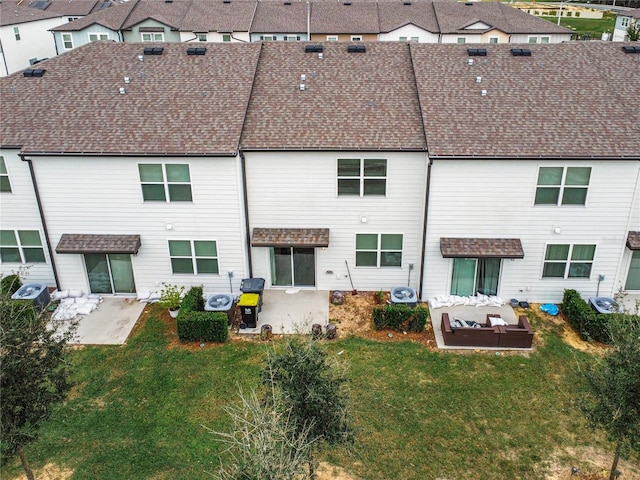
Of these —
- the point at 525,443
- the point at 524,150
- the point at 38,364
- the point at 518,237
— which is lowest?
the point at 525,443

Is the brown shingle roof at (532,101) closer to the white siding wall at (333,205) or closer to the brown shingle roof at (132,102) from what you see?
the white siding wall at (333,205)

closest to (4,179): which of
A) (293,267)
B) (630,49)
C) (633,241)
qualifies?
(293,267)

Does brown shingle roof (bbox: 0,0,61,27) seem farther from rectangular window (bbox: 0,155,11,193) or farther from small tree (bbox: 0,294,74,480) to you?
small tree (bbox: 0,294,74,480)

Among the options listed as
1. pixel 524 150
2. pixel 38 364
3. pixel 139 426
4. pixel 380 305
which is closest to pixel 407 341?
pixel 380 305

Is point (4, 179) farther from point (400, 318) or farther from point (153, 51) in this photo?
point (400, 318)

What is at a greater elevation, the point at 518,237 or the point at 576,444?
the point at 518,237

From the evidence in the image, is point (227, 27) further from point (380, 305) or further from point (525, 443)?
point (525, 443)
